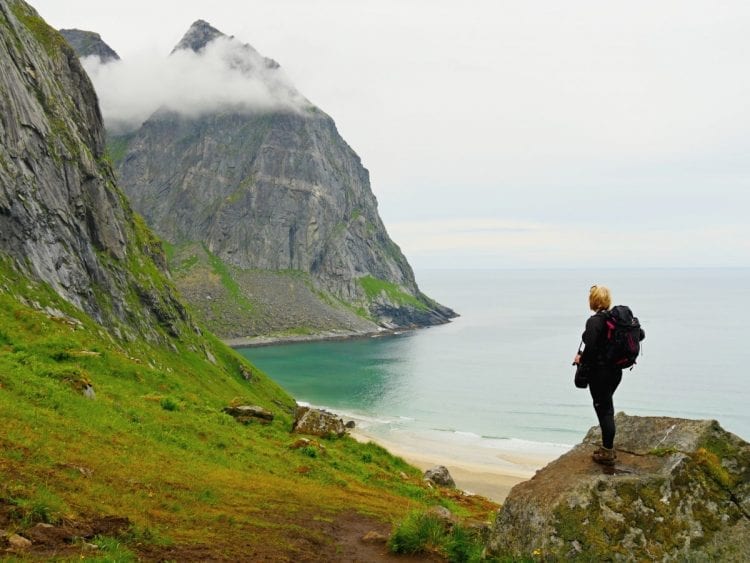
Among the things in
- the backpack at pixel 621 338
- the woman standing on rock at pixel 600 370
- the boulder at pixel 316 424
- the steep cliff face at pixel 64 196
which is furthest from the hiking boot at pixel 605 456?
the steep cliff face at pixel 64 196

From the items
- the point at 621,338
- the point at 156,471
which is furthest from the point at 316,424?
the point at 621,338

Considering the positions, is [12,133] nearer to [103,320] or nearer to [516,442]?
[103,320]

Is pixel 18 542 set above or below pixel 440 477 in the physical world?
above

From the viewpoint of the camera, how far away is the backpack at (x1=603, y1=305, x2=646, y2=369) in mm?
10711

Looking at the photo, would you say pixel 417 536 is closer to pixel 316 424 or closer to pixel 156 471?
pixel 156 471

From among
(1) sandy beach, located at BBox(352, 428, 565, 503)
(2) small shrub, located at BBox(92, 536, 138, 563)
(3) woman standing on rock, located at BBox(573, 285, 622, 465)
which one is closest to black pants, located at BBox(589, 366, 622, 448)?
A: (3) woman standing on rock, located at BBox(573, 285, 622, 465)

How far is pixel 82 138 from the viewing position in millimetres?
77750

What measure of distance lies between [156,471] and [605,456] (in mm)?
11748

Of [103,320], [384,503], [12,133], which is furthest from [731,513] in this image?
[12,133]

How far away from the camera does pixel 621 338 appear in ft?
35.4

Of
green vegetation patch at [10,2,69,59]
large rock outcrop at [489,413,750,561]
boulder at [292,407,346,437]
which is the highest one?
green vegetation patch at [10,2,69,59]

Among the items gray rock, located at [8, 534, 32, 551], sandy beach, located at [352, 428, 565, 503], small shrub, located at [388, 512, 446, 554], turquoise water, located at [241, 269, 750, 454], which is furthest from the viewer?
turquoise water, located at [241, 269, 750, 454]

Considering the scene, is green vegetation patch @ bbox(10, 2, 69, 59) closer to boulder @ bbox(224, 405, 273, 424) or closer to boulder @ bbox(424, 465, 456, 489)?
boulder @ bbox(224, 405, 273, 424)

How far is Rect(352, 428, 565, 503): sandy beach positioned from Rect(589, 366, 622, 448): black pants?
1814 inches
